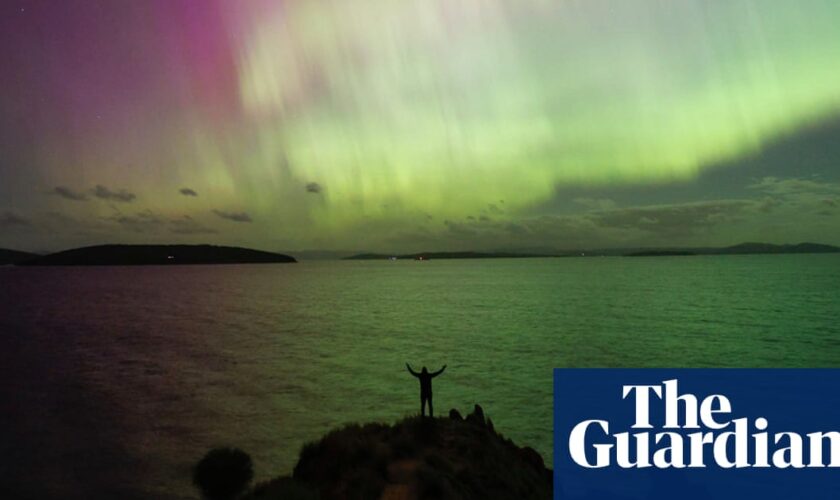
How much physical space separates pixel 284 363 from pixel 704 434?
36.9 metres

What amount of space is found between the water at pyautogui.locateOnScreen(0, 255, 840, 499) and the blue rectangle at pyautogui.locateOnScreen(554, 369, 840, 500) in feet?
10.0

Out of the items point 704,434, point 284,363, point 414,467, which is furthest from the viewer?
point 284,363

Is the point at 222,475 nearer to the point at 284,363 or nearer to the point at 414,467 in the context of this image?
the point at 414,467

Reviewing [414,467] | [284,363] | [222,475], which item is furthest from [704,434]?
[284,363]

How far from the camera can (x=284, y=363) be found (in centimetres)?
5453

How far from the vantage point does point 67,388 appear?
4269cm

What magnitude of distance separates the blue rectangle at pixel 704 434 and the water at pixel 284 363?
3060 mm

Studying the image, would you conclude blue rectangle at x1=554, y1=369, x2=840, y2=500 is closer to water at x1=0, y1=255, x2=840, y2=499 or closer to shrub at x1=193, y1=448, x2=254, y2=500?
water at x1=0, y1=255, x2=840, y2=499

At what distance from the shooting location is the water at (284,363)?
2909 centimetres

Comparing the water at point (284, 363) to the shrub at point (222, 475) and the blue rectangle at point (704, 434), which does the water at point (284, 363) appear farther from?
the shrub at point (222, 475)

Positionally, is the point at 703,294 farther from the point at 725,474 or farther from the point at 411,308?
the point at 725,474

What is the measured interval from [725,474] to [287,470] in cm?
1972

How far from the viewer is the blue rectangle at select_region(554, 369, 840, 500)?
19406 millimetres

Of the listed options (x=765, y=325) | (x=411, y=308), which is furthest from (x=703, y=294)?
(x=411, y=308)
